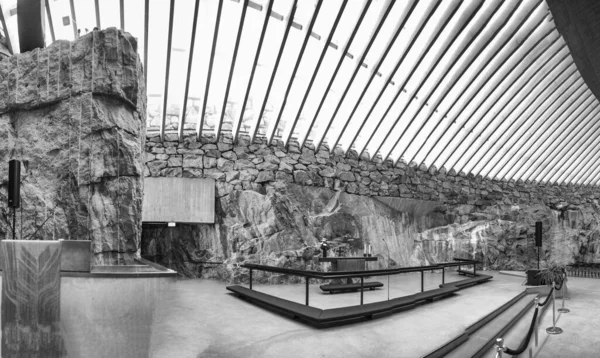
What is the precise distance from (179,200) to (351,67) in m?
6.04

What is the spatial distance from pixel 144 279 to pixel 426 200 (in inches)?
512

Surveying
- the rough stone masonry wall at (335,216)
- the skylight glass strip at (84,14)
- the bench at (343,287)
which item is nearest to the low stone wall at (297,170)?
the rough stone masonry wall at (335,216)

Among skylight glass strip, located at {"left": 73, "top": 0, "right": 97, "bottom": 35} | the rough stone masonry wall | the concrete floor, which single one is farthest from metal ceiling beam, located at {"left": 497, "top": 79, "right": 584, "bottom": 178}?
skylight glass strip, located at {"left": 73, "top": 0, "right": 97, "bottom": 35}

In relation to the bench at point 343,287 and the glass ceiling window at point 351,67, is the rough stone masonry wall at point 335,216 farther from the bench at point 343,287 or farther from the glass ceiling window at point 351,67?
the bench at point 343,287

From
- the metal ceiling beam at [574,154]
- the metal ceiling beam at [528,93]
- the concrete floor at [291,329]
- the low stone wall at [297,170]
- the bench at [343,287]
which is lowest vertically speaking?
the bench at [343,287]

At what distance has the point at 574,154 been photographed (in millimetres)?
18266

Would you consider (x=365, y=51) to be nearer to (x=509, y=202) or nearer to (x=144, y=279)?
(x=144, y=279)

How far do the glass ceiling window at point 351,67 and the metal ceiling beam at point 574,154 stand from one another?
1.39 meters

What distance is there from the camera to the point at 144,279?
337 centimetres

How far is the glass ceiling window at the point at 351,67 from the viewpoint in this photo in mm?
8328

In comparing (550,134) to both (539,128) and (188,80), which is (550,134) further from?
(188,80)

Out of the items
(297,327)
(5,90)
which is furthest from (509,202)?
(5,90)

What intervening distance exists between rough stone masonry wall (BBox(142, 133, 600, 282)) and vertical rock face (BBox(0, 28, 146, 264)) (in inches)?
217

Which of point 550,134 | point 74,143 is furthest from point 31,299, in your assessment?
point 550,134
